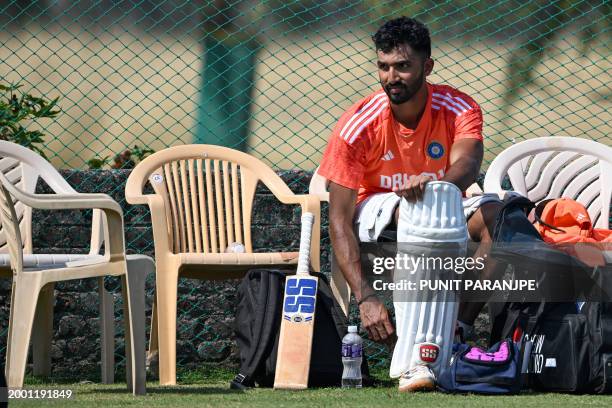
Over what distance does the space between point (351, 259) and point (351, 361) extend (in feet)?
1.41

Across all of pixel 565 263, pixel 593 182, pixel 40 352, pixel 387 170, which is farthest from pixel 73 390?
pixel 593 182

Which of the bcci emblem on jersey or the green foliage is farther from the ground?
the green foliage

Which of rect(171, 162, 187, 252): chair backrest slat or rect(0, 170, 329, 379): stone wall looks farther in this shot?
rect(0, 170, 329, 379): stone wall

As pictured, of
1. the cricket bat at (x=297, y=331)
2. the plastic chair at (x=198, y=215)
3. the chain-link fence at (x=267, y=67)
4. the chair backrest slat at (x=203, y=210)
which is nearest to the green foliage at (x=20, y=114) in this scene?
the chain-link fence at (x=267, y=67)

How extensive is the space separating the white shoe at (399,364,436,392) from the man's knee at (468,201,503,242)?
0.63 meters

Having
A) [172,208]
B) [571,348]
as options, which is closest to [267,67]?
[172,208]

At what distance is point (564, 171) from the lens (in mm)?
5988

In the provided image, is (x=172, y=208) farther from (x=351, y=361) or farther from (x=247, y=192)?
(x=351, y=361)

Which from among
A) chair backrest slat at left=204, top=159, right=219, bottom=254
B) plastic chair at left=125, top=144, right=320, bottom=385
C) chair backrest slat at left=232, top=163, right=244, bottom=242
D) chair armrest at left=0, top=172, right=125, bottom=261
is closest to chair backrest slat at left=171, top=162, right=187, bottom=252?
plastic chair at left=125, top=144, right=320, bottom=385

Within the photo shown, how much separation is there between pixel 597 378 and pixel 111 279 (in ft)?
8.35

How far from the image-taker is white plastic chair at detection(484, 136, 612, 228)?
5945 millimetres

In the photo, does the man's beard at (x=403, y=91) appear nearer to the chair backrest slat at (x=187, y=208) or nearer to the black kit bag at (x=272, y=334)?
the black kit bag at (x=272, y=334)

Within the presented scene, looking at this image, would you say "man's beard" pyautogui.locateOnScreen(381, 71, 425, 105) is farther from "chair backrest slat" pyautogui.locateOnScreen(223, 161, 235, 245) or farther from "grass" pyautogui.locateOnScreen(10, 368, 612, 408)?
"grass" pyautogui.locateOnScreen(10, 368, 612, 408)

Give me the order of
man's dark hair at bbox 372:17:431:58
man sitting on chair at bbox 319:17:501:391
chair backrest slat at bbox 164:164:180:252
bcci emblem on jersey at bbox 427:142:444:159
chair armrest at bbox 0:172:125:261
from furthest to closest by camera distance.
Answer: chair backrest slat at bbox 164:164:180:252
bcci emblem on jersey at bbox 427:142:444:159
man's dark hair at bbox 372:17:431:58
man sitting on chair at bbox 319:17:501:391
chair armrest at bbox 0:172:125:261
